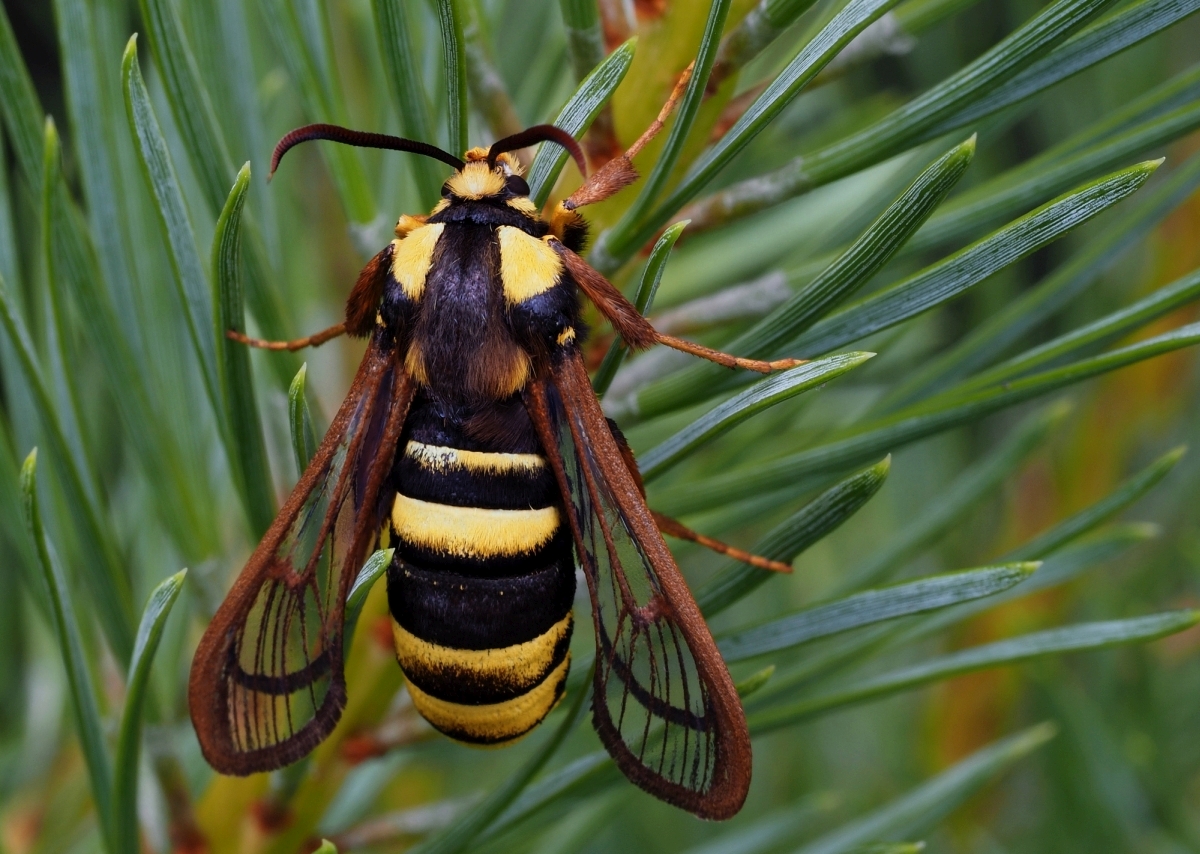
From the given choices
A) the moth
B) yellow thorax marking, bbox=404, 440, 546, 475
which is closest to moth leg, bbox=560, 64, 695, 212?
the moth

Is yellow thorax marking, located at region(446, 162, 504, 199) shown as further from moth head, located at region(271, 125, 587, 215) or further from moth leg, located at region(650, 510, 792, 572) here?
moth leg, located at region(650, 510, 792, 572)

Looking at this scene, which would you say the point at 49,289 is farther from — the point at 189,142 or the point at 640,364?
the point at 640,364

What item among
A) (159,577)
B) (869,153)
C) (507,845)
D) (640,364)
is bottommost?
(507,845)

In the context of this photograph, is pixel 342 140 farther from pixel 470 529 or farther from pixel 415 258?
pixel 470 529

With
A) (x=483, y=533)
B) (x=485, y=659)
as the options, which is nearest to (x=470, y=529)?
(x=483, y=533)

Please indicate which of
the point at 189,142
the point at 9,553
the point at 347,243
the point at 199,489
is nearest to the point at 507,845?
the point at 199,489

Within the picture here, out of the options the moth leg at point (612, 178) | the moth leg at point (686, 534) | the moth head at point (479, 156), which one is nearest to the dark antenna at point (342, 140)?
the moth head at point (479, 156)

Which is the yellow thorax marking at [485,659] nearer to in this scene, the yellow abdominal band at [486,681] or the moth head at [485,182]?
the yellow abdominal band at [486,681]
